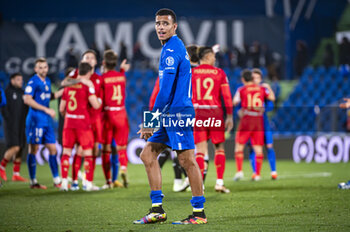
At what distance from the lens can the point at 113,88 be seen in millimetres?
9102

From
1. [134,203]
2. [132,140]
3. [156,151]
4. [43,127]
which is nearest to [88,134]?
[43,127]

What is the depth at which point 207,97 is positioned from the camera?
329 inches

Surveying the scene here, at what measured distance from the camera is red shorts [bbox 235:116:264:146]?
10758 millimetres

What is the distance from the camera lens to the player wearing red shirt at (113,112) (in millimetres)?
9125

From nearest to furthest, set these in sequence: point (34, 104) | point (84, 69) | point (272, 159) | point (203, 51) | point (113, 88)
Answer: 1. point (203, 51)
2. point (84, 69)
3. point (34, 104)
4. point (113, 88)
5. point (272, 159)

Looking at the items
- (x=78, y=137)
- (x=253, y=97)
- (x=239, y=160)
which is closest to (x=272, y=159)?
(x=239, y=160)

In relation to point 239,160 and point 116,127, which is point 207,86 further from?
point 239,160

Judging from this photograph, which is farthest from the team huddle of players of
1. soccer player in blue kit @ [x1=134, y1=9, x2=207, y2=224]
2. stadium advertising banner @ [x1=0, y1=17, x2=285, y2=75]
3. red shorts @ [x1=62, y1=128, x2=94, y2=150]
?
stadium advertising banner @ [x1=0, y1=17, x2=285, y2=75]

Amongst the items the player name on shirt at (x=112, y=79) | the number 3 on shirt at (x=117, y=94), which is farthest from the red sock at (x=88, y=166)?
the player name on shirt at (x=112, y=79)

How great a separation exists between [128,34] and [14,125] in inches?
512

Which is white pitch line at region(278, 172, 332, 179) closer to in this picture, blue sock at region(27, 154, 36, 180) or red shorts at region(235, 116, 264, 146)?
red shorts at region(235, 116, 264, 146)

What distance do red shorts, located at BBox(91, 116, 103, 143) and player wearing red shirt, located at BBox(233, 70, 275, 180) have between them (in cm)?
292

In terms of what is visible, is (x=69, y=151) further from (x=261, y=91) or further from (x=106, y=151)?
(x=261, y=91)

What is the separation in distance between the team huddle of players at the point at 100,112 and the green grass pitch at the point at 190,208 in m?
0.52
